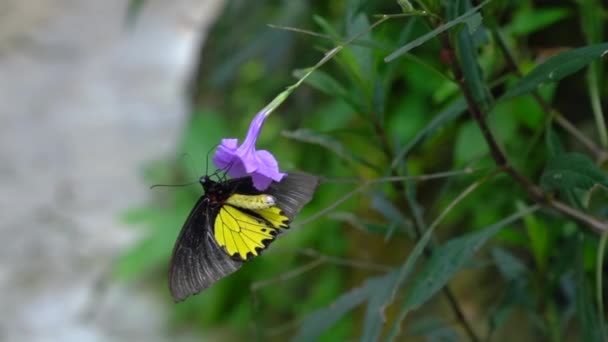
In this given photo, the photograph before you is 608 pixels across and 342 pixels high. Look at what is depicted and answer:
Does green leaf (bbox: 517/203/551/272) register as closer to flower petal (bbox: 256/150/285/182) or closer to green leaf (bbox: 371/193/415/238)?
green leaf (bbox: 371/193/415/238)

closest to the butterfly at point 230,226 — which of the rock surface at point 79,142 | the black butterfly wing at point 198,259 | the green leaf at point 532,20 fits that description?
the black butterfly wing at point 198,259

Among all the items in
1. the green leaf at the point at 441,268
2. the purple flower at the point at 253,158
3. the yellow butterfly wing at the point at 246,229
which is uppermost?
the purple flower at the point at 253,158

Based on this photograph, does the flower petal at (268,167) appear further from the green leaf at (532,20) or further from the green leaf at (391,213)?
the green leaf at (532,20)

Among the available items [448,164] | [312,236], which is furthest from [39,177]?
[448,164]

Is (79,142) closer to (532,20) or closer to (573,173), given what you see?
(532,20)

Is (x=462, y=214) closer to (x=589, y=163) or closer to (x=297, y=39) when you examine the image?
→ (x=297, y=39)

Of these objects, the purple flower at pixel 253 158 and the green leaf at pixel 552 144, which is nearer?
the purple flower at pixel 253 158

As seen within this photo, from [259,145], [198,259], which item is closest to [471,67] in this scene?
[198,259]

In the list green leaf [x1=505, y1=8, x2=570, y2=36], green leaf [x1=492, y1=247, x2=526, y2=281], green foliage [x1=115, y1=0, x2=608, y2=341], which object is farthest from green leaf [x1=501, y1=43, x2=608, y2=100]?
green leaf [x1=505, y1=8, x2=570, y2=36]
